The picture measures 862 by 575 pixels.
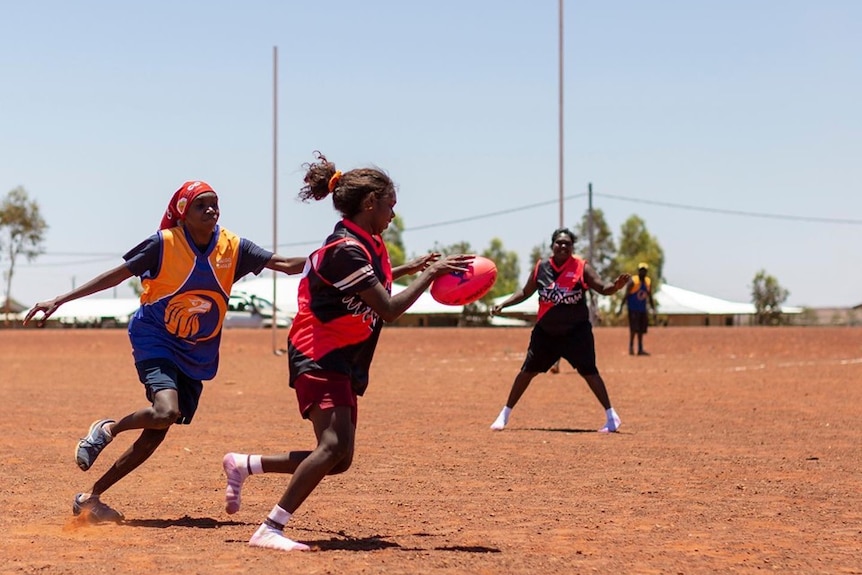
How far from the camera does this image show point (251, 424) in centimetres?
1334

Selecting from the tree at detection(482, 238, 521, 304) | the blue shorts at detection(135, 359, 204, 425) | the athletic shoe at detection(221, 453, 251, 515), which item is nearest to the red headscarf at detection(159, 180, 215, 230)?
the blue shorts at detection(135, 359, 204, 425)

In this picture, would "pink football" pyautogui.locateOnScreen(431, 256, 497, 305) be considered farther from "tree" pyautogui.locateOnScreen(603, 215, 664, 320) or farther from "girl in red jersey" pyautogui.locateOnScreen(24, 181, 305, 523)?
"tree" pyautogui.locateOnScreen(603, 215, 664, 320)

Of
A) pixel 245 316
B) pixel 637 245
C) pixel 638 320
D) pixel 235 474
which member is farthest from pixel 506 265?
pixel 235 474

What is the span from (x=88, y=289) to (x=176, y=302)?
478 mm

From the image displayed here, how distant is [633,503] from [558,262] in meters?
4.88

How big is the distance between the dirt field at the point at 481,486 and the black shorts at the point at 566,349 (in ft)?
2.16

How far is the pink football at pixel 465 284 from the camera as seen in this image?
261 inches

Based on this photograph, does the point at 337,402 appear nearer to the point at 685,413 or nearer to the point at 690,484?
the point at 690,484

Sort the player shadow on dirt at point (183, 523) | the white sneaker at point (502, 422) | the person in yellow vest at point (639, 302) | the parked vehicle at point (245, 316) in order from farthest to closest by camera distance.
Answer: the parked vehicle at point (245, 316)
the person in yellow vest at point (639, 302)
the white sneaker at point (502, 422)
the player shadow on dirt at point (183, 523)

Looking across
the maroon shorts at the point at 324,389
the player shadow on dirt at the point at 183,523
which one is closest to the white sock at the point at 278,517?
the maroon shorts at the point at 324,389

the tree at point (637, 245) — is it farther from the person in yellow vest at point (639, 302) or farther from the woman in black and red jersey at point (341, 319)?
the woman in black and red jersey at point (341, 319)

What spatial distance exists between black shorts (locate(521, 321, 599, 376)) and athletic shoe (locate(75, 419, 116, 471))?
18.8ft

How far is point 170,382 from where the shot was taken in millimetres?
7129

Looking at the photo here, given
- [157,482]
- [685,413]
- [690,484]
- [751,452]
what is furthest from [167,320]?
[685,413]
